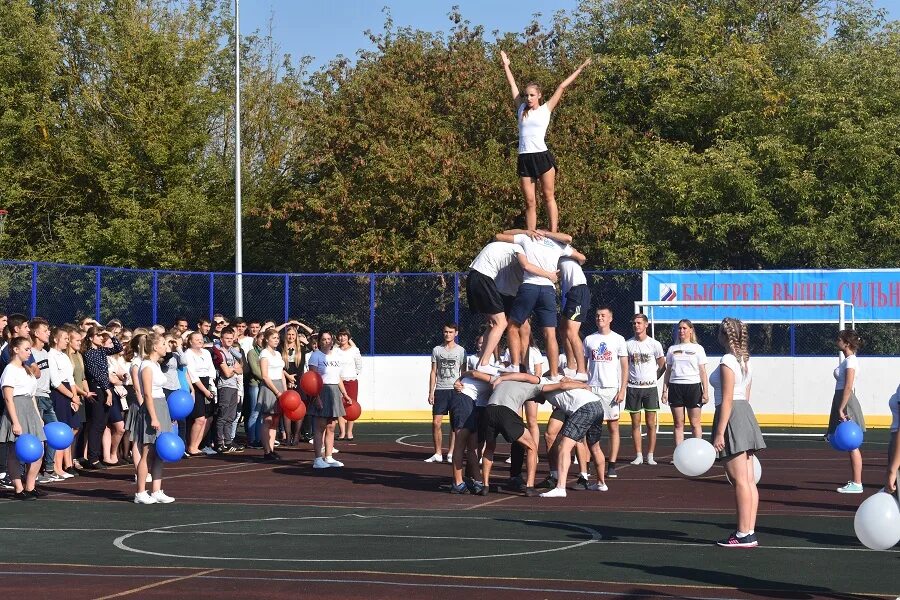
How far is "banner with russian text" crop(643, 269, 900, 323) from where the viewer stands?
90.1 ft

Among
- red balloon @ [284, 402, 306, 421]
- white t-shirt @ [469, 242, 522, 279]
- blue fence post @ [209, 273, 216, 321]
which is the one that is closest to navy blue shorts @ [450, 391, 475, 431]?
white t-shirt @ [469, 242, 522, 279]

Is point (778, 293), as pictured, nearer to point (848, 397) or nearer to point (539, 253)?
point (848, 397)

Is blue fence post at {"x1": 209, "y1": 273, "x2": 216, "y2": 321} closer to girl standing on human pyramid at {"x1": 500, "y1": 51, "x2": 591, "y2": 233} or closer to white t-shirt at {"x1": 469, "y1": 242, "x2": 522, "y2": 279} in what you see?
white t-shirt at {"x1": 469, "y1": 242, "x2": 522, "y2": 279}

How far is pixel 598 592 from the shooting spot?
928 cm

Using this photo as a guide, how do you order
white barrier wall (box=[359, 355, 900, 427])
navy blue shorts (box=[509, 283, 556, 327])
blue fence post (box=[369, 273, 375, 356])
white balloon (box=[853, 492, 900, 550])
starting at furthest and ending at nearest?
blue fence post (box=[369, 273, 375, 356]) → white barrier wall (box=[359, 355, 900, 427]) → navy blue shorts (box=[509, 283, 556, 327]) → white balloon (box=[853, 492, 900, 550])

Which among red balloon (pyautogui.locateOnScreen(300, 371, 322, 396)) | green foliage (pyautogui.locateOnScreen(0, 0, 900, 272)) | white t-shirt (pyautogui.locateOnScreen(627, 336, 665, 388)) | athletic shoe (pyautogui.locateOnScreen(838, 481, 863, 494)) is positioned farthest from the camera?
green foliage (pyautogui.locateOnScreen(0, 0, 900, 272))

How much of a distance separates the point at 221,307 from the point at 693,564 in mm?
19928

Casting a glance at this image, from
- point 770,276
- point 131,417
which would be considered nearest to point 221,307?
point 770,276

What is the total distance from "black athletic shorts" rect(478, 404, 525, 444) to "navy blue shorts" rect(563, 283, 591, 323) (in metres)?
1.39

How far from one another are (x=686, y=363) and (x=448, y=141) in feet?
63.7

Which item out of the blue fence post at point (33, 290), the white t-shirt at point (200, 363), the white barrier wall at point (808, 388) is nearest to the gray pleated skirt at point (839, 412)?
the white t-shirt at point (200, 363)

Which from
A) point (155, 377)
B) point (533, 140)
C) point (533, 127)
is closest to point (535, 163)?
point (533, 140)

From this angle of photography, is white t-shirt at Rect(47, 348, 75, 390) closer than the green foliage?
Yes

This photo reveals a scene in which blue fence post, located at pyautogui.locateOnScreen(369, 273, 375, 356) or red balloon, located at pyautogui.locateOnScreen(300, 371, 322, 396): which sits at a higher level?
blue fence post, located at pyautogui.locateOnScreen(369, 273, 375, 356)
